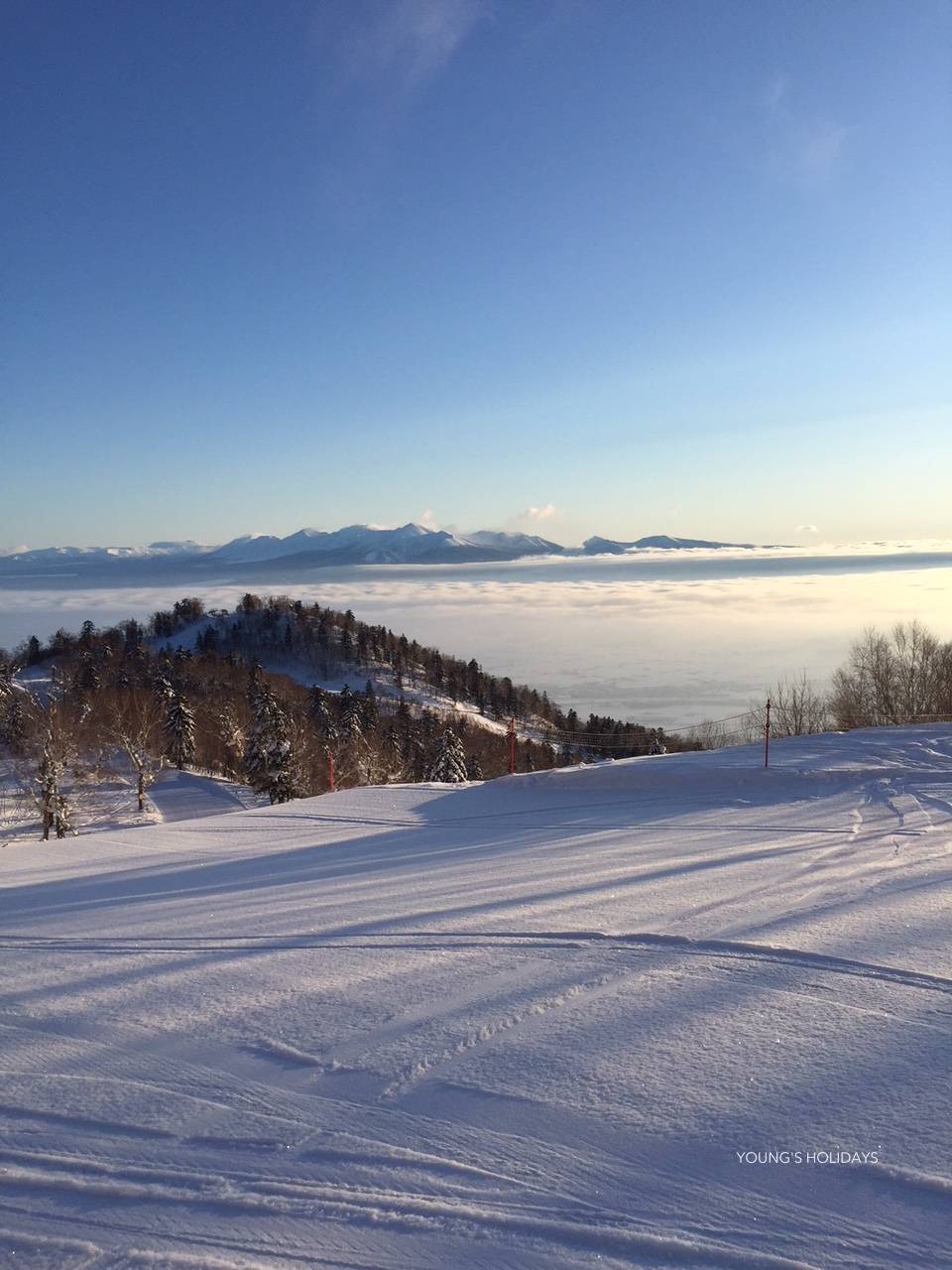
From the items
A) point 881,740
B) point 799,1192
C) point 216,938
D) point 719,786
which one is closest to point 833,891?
point 799,1192

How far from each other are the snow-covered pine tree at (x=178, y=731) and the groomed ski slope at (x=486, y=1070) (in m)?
52.3

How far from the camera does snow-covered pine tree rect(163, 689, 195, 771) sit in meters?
56.6

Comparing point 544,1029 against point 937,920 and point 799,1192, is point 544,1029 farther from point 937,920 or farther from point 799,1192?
point 937,920

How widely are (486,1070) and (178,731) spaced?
57881 millimetres

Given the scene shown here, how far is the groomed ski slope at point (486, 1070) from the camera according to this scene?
2670mm

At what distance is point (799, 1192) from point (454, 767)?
46718mm

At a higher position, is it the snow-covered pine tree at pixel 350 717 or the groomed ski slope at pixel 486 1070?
the groomed ski slope at pixel 486 1070

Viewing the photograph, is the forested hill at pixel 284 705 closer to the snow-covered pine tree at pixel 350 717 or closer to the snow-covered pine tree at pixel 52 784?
the snow-covered pine tree at pixel 350 717

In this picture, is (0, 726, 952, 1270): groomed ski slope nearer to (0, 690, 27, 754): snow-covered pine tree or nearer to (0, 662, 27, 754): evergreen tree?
(0, 690, 27, 754): snow-covered pine tree

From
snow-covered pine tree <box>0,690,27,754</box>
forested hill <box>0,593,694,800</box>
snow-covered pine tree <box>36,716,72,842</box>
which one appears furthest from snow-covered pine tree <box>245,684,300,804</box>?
snow-covered pine tree <box>0,690,27,754</box>

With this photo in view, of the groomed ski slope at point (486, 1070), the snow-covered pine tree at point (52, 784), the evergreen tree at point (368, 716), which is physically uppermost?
the groomed ski slope at point (486, 1070)

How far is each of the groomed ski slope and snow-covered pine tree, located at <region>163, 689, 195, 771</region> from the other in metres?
52.3

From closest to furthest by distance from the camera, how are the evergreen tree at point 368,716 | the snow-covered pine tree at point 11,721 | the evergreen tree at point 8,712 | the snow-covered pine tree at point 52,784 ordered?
the snow-covered pine tree at point 52,784 < the snow-covered pine tree at point 11,721 < the evergreen tree at point 8,712 < the evergreen tree at point 368,716

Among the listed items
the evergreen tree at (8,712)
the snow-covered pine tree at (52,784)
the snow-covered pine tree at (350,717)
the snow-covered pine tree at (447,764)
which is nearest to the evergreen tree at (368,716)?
the snow-covered pine tree at (350,717)
